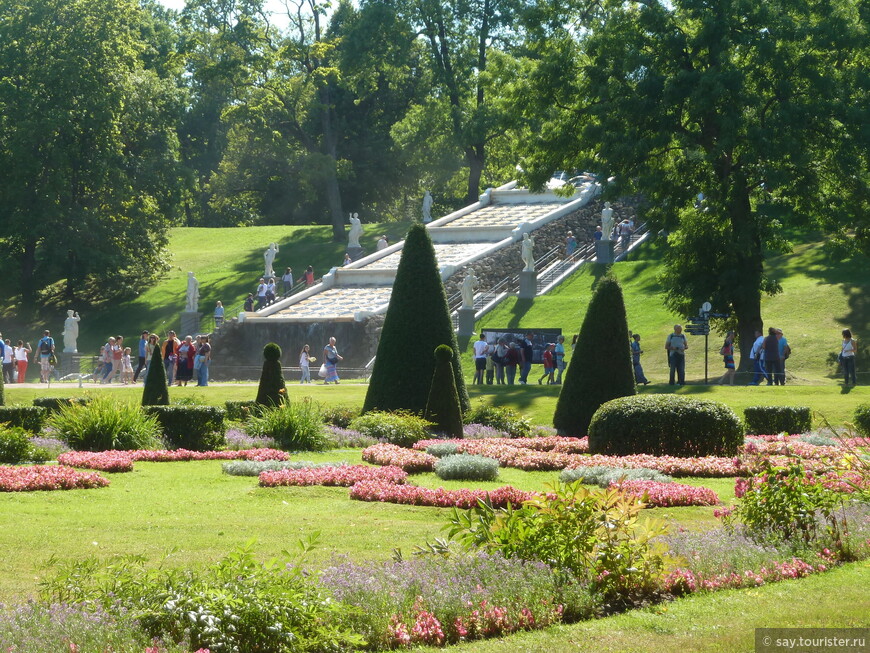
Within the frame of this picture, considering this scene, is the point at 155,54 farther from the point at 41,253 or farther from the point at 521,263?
the point at 521,263

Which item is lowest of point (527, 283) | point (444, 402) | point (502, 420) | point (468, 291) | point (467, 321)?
point (502, 420)

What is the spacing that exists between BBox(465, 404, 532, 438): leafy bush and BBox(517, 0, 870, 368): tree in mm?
9596

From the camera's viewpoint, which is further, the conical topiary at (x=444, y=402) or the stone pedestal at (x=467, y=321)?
the stone pedestal at (x=467, y=321)

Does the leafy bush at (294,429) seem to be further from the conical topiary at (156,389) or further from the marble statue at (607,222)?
the marble statue at (607,222)

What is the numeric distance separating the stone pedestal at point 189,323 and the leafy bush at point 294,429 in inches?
949

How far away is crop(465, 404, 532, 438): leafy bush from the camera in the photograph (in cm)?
2084

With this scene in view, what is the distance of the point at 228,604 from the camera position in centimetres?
617

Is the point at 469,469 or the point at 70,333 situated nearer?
the point at 469,469

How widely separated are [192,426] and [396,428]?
3.35 m

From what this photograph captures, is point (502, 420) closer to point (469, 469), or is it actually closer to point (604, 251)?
point (469, 469)

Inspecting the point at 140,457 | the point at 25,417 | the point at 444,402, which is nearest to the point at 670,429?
the point at 444,402

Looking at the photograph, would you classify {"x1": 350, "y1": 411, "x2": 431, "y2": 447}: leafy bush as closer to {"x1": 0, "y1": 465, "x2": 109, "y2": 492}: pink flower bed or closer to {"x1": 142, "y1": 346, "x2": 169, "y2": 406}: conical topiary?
{"x1": 142, "y1": 346, "x2": 169, "y2": 406}: conical topiary

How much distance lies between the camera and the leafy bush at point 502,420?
20.8 metres

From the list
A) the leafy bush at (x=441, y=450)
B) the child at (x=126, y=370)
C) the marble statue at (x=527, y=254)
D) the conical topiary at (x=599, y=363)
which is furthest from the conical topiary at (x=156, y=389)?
the marble statue at (x=527, y=254)
